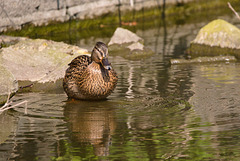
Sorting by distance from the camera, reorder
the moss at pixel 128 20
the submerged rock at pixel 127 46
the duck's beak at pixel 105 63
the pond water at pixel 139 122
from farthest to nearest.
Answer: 1. the moss at pixel 128 20
2. the submerged rock at pixel 127 46
3. the duck's beak at pixel 105 63
4. the pond water at pixel 139 122

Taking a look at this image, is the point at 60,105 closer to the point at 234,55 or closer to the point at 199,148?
the point at 199,148

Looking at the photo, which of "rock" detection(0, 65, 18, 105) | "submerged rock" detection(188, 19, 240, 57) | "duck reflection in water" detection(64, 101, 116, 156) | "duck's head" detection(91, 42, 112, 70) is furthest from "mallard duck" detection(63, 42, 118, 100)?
"submerged rock" detection(188, 19, 240, 57)

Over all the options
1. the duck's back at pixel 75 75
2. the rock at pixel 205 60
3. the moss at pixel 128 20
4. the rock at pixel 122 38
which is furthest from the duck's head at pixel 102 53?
the moss at pixel 128 20

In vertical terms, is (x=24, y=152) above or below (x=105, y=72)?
below

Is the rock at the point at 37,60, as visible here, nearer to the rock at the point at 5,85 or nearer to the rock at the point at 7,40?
the rock at the point at 5,85

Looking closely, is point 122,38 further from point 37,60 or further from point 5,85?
point 5,85

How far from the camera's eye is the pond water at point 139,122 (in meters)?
6.14

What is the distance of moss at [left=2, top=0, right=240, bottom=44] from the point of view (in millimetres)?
17656

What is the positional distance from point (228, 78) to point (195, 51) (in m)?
3.57

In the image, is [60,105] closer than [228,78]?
Yes

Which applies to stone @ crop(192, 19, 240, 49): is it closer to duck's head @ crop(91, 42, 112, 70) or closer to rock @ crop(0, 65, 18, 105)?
duck's head @ crop(91, 42, 112, 70)

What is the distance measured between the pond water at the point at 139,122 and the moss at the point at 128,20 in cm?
687

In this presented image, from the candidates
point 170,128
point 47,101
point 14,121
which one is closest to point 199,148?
point 170,128

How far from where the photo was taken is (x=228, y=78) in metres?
10.4
